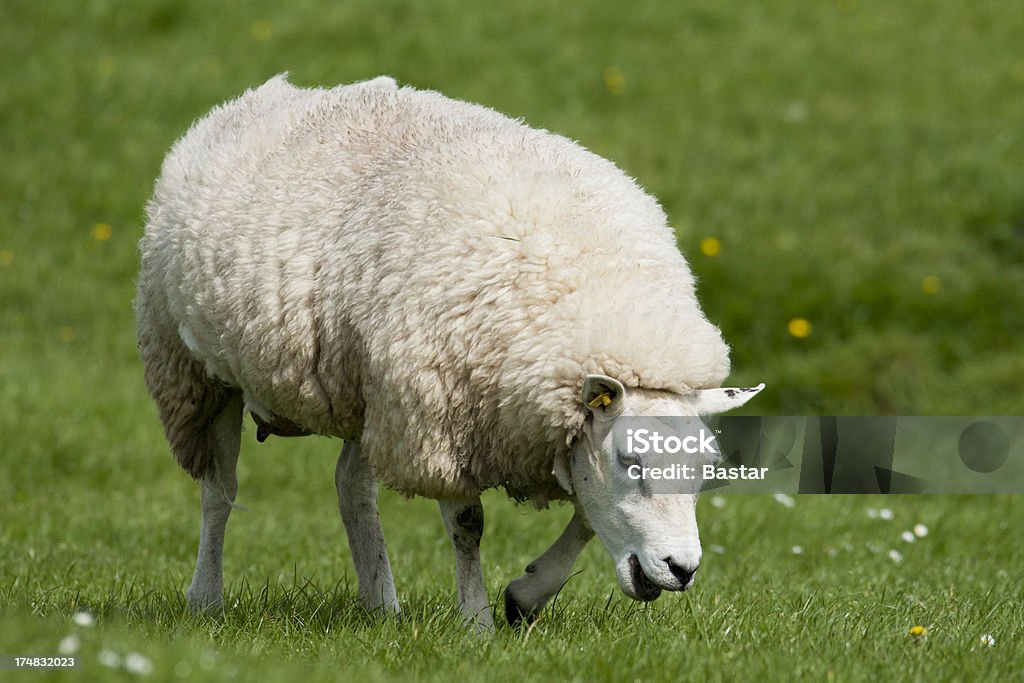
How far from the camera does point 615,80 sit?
11531mm

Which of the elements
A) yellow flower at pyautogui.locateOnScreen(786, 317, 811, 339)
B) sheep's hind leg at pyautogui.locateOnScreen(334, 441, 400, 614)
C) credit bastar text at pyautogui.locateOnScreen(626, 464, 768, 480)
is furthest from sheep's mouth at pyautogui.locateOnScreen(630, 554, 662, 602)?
yellow flower at pyautogui.locateOnScreen(786, 317, 811, 339)

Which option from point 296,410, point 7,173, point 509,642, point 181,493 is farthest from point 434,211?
point 7,173

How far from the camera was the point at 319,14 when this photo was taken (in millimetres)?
12078

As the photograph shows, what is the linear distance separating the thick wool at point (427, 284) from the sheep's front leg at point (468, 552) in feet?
0.42

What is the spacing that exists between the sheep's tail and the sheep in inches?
6.0

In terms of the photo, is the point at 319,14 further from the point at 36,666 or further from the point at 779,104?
the point at 36,666

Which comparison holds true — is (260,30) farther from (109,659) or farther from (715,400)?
(109,659)

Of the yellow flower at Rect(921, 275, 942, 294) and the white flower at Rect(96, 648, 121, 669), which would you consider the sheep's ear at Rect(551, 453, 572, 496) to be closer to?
the white flower at Rect(96, 648, 121, 669)

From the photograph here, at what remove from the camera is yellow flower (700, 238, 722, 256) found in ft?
30.9

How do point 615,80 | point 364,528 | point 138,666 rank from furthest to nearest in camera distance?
point 615,80
point 364,528
point 138,666

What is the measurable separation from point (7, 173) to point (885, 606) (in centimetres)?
829

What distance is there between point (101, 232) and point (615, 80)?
4.46 m

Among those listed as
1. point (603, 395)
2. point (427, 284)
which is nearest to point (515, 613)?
point (603, 395)

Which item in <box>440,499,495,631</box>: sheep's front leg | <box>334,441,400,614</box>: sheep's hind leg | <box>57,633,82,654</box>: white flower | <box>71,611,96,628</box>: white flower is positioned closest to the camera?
<box>57,633,82,654</box>: white flower
